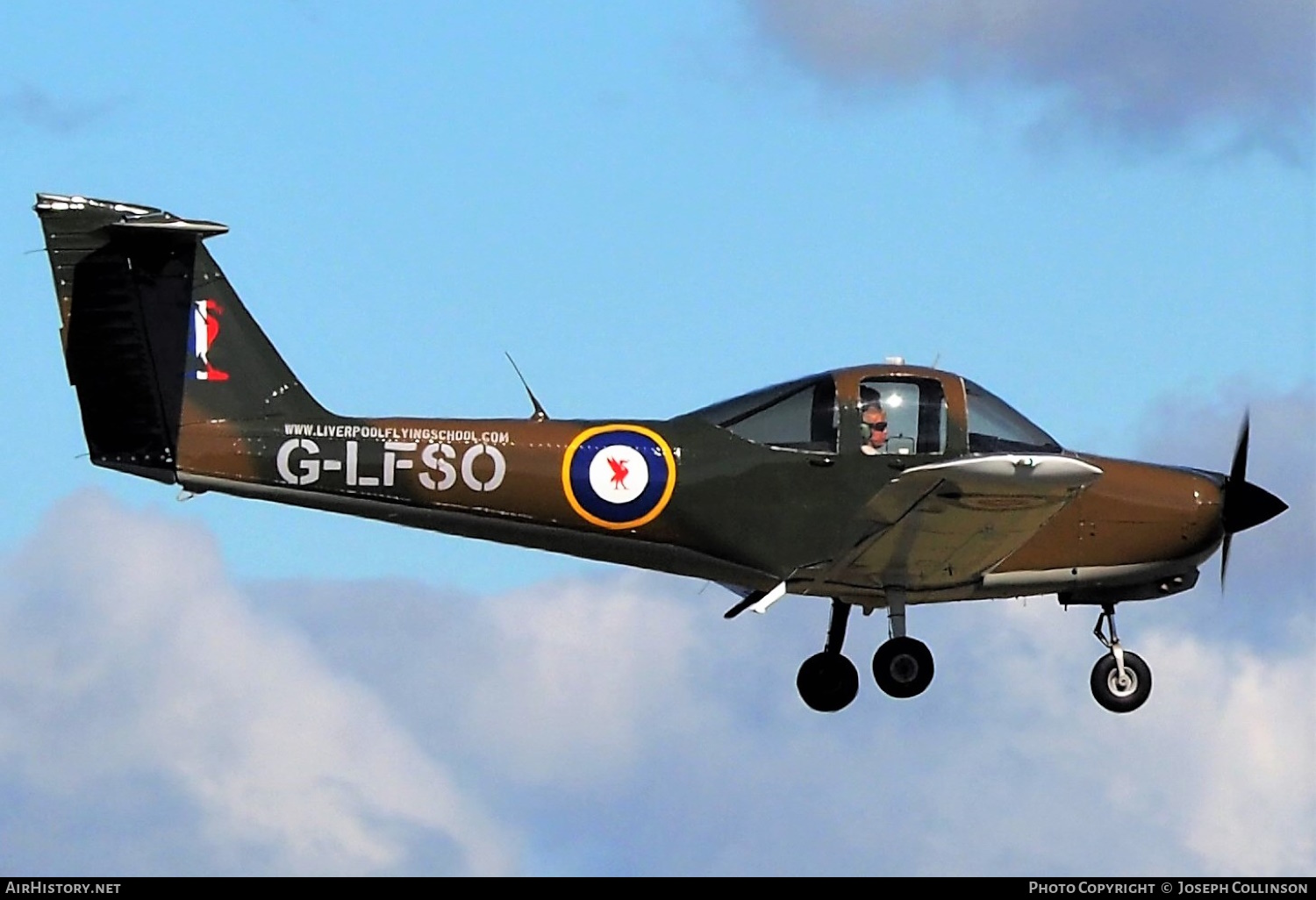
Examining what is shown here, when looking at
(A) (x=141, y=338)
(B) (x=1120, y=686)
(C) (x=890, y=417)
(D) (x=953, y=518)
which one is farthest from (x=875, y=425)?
(A) (x=141, y=338)

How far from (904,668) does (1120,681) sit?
198 cm

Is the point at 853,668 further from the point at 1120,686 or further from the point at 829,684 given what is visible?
the point at 1120,686

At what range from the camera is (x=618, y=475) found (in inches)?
802

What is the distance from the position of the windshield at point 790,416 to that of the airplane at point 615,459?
0.02m

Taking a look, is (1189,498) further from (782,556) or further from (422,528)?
(422,528)

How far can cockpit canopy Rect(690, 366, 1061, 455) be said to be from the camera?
20.2 metres

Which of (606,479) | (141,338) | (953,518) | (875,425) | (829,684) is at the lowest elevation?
(829,684)

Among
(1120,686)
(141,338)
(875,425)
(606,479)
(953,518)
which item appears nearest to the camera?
(141,338)

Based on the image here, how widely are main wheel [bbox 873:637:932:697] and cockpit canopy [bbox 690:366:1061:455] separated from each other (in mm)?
1644

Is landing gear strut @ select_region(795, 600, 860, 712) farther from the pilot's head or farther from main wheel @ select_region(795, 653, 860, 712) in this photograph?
the pilot's head

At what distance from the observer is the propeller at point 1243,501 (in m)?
21.4

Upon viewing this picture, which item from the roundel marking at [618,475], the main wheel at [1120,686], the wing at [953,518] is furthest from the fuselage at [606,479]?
the main wheel at [1120,686]

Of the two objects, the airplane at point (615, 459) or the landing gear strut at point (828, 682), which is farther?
the landing gear strut at point (828, 682)

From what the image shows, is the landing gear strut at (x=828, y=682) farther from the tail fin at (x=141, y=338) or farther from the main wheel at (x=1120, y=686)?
the tail fin at (x=141, y=338)
